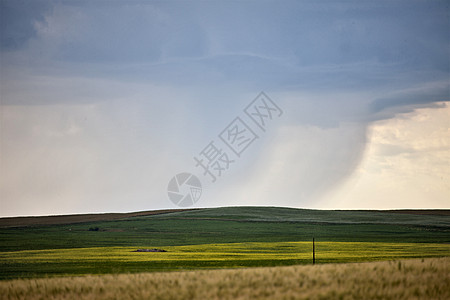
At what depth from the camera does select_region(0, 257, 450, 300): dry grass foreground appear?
1797 centimetres

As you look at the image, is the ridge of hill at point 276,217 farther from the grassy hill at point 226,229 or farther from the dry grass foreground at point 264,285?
the dry grass foreground at point 264,285

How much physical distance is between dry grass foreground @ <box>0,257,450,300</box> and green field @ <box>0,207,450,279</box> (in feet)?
25.3

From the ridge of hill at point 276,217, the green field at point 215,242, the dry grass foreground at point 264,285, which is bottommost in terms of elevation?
the dry grass foreground at point 264,285

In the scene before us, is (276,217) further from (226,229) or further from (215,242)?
(215,242)

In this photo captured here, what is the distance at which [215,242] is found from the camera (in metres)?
60.7

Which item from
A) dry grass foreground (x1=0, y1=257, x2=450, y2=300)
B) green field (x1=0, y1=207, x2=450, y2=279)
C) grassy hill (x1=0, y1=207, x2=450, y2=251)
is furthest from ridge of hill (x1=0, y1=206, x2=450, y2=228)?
dry grass foreground (x1=0, y1=257, x2=450, y2=300)

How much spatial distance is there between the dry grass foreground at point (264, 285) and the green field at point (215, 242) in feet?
25.3

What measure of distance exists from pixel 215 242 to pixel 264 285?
138ft

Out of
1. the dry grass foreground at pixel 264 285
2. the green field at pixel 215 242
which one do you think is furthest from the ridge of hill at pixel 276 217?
the dry grass foreground at pixel 264 285

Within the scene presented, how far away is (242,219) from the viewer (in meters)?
103

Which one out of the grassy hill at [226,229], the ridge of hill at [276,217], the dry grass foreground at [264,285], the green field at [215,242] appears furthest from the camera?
the ridge of hill at [276,217]

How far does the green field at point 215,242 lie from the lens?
33875mm

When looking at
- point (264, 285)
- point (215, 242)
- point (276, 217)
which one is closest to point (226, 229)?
point (215, 242)

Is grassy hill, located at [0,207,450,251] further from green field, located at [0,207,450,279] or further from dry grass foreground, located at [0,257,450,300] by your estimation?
dry grass foreground, located at [0,257,450,300]
